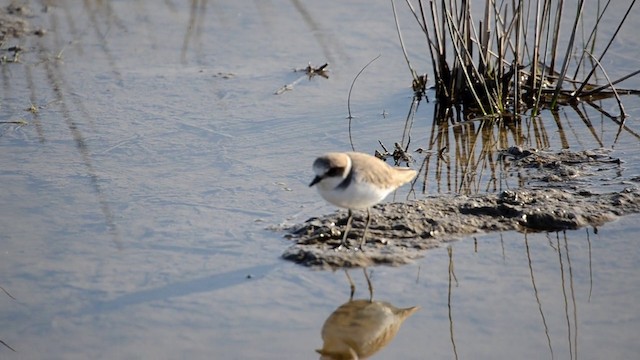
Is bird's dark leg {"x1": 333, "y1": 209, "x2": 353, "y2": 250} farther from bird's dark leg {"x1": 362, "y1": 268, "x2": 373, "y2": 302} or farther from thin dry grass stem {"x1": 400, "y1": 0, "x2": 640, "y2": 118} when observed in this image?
thin dry grass stem {"x1": 400, "y1": 0, "x2": 640, "y2": 118}

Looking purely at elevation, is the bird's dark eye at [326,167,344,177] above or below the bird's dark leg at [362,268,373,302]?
above

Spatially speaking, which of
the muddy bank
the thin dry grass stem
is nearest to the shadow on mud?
the muddy bank

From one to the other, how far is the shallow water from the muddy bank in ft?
0.41

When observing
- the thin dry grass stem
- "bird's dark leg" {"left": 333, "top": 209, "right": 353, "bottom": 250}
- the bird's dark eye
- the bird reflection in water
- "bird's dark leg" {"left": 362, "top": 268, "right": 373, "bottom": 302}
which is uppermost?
the thin dry grass stem

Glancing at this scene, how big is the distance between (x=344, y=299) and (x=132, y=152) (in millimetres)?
2974

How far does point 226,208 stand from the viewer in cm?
670

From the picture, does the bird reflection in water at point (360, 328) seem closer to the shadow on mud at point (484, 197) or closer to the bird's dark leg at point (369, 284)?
the bird's dark leg at point (369, 284)

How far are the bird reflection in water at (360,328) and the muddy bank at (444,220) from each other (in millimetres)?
462

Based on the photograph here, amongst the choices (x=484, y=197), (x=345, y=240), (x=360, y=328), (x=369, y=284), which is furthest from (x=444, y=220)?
(x=360, y=328)

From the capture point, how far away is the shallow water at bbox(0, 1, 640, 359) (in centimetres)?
516

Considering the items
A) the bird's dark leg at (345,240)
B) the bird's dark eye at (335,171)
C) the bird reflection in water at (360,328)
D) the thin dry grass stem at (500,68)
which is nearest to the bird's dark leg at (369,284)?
the bird reflection in water at (360,328)

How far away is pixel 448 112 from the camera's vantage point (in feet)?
28.5

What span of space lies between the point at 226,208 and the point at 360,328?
71.6 inches

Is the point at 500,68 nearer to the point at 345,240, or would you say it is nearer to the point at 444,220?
the point at 444,220
